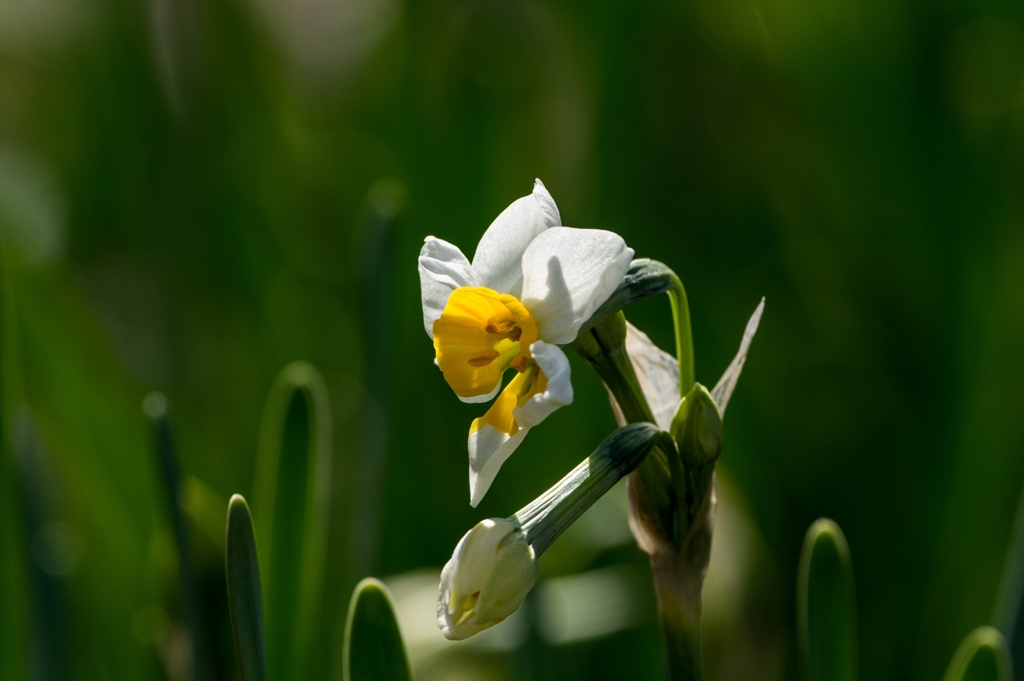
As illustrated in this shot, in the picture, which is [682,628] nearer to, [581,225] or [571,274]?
[571,274]

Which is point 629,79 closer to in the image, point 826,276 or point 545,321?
point 826,276

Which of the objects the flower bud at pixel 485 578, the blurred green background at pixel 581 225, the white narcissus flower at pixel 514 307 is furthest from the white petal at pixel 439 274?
the blurred green background at pixel 581 225

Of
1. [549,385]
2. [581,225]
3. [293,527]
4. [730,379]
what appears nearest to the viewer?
[549,385]

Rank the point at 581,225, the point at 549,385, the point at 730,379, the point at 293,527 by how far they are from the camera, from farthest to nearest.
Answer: the point at 581,225 → the point at 293,527 → the point at 730,379 → the point at 549,385

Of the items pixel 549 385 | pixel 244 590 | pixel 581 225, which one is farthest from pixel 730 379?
pixel 581 225

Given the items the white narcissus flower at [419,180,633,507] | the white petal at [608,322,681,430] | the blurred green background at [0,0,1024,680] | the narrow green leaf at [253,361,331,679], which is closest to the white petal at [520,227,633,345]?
the white narcissus flower at [419,180,633,507]

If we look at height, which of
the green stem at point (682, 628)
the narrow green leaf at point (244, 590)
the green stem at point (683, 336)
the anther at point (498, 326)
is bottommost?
the green stem at point (682, 628)

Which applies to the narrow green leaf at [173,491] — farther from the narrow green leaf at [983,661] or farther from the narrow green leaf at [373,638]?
the narrow green leaf at [983,661]
